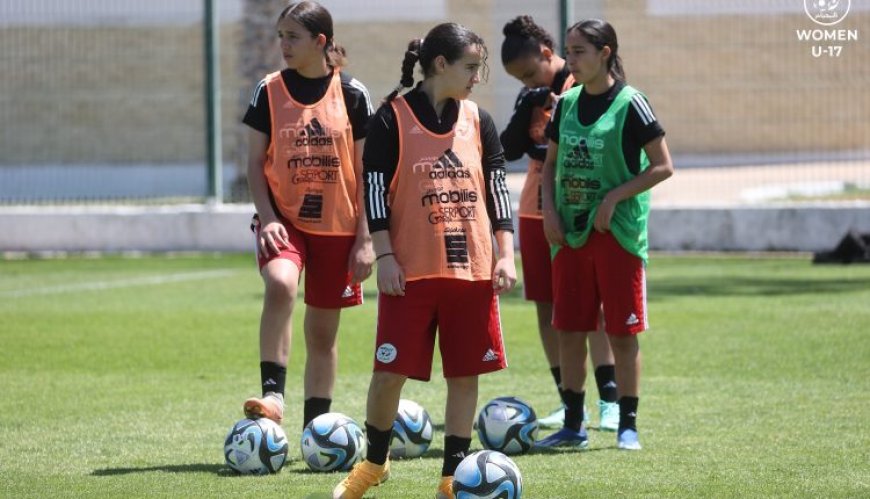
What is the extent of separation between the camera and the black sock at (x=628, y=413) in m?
7.39

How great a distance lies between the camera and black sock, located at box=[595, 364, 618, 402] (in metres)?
8.20

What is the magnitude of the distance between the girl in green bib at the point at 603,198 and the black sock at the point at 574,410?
7 cm

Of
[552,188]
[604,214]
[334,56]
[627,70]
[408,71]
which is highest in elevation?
[627,70]

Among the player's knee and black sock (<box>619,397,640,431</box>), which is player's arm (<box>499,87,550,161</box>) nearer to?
black sock (<box>619,397,640,431</box>)

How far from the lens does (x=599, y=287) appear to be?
24.6ft

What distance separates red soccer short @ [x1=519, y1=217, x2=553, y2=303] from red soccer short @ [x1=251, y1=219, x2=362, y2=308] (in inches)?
58.0

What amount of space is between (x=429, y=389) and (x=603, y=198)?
2.55 metres

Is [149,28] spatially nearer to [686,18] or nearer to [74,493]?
[686,18]

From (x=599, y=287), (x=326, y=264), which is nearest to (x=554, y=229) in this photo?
(x=599, y=287)

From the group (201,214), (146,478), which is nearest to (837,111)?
(201,214)

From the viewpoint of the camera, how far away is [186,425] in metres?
8.19

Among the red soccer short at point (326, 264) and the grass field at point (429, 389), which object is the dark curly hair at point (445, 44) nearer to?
the red soccer short at point (326, 264)

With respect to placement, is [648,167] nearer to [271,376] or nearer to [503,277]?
[503,277]

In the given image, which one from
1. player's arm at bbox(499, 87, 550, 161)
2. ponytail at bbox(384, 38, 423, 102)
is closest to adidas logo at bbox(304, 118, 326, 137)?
ponytail at bbox(384, 38, 423, 102)
